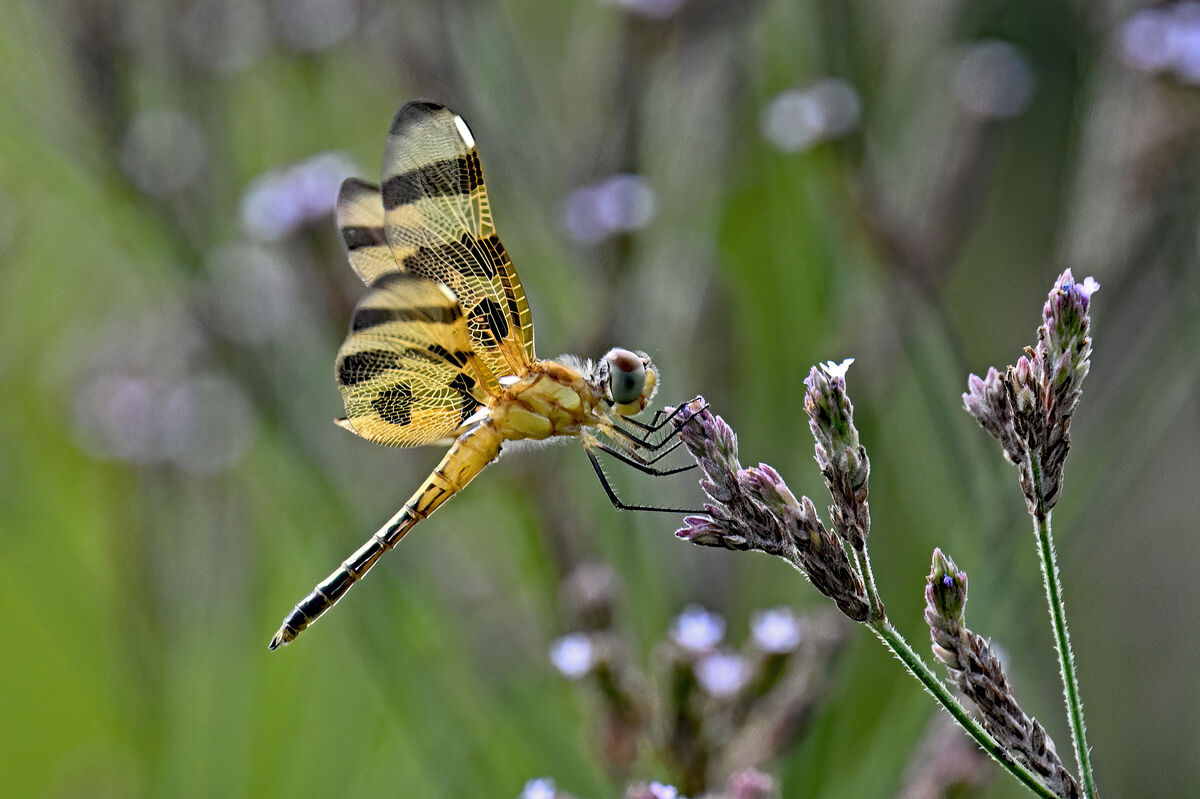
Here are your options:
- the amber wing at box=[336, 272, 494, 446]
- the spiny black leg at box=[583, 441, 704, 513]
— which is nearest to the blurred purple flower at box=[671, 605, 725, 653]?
the spiny black leg at box=[583, 441, 704, 513]


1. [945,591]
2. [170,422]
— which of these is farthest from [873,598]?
[170,422]

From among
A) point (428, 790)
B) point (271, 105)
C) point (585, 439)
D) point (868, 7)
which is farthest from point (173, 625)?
point (868, 7)

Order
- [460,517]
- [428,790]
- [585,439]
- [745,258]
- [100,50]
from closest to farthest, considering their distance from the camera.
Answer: [585,439] → [100,50] → [428,790] → [460,517] → [745,258]

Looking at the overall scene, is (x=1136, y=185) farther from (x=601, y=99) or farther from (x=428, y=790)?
(x=428, y=790)

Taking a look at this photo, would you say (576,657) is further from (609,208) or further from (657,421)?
(609,208)

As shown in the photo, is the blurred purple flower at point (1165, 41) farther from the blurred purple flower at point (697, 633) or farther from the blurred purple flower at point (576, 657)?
the blurred purple flower at point (576, 657)

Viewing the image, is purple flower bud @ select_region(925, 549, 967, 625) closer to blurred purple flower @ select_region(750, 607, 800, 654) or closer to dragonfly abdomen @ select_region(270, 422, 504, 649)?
blurred purple flower @ select_region(750, 607, 800, 654)

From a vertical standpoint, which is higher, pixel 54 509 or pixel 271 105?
pixel 271 105

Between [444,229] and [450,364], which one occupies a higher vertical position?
[444,229]
